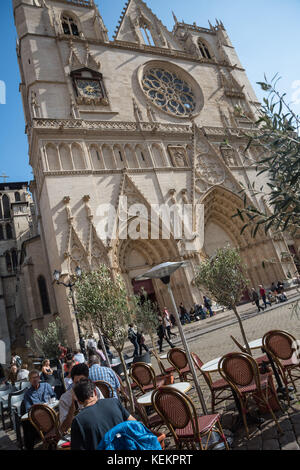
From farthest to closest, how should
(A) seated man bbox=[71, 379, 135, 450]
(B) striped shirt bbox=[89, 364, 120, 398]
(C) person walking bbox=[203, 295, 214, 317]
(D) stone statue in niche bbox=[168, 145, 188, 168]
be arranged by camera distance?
1. (D) stone statue in niche bbox=[168, 145, 188, 168]
2. (C) person walking bbox=[203, 295, 214, 317]
3. (B) striped shirt bbox=[89, 364, 120, 398]
4. (A) seated man bbox=[71, 379, 135, 450]

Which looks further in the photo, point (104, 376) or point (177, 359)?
point (177, 359)

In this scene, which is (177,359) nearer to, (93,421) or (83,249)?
(93,421)

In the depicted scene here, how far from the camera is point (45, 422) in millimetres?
4156

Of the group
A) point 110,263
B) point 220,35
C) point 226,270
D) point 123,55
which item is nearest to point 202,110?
point 123,55

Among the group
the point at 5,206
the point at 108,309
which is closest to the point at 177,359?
the point at 108,309

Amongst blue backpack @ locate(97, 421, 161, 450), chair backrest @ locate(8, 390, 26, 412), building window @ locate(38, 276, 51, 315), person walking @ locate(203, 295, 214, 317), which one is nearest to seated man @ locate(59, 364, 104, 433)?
blue backpack @ locate(97, 421, 161, 450)

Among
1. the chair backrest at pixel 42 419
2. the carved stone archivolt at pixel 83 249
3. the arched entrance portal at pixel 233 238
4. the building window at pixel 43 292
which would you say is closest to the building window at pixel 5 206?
the building window at pixel 43 292

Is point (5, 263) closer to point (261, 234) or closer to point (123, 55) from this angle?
point (123, 55)

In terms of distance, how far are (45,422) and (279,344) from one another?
A: 3.53 m

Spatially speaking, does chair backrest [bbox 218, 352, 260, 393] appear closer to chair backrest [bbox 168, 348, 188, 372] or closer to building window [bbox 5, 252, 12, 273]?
chair backrest [bbox 168, 348, 188, 372]

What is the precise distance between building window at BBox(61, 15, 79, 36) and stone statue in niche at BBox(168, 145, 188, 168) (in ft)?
43.0

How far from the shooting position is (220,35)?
3112 centimetres

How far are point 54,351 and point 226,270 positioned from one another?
9039mm

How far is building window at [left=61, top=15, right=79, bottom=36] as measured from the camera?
24.1 m
